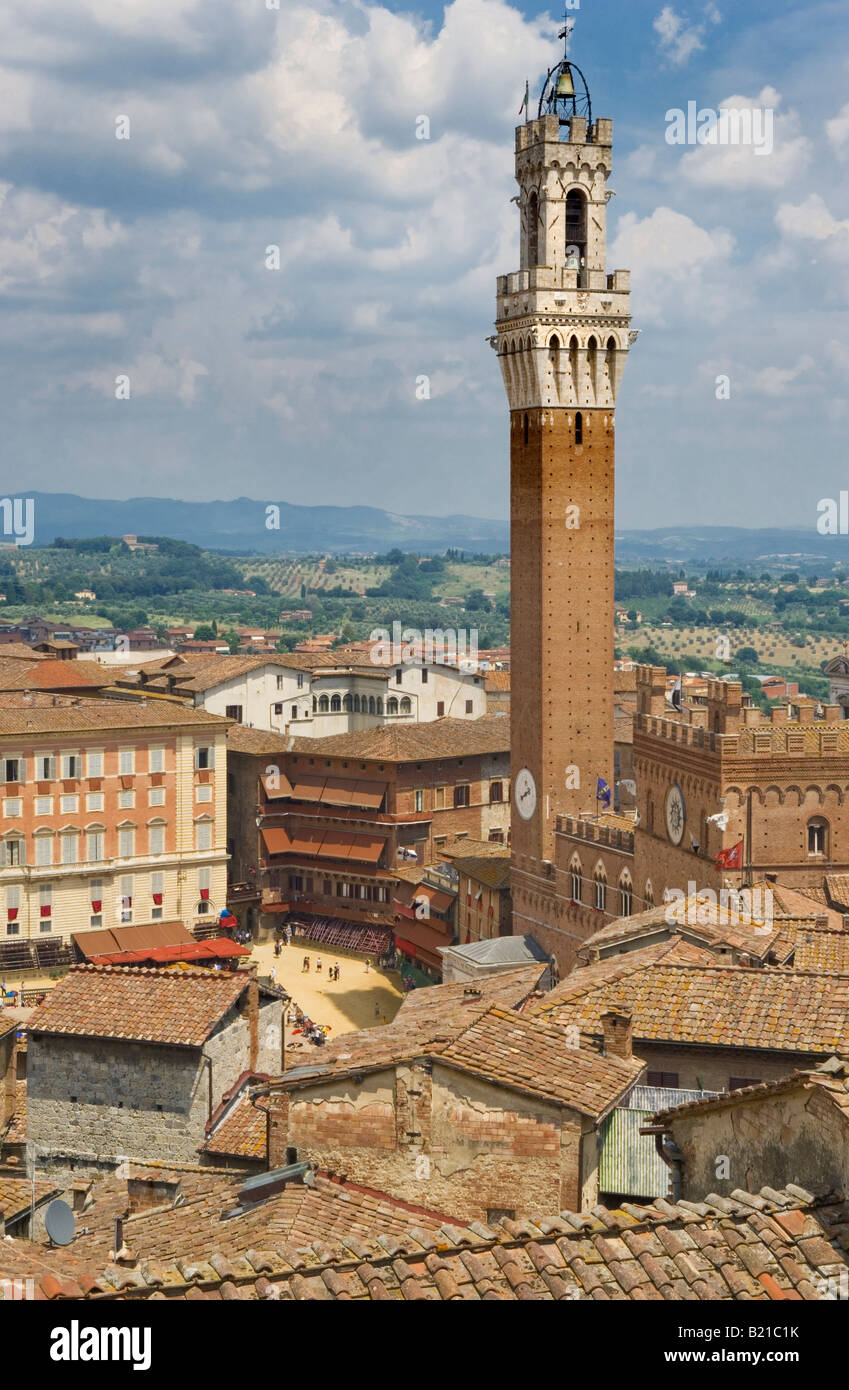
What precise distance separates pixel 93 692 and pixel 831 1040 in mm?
76678

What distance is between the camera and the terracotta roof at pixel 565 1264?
13422 mm

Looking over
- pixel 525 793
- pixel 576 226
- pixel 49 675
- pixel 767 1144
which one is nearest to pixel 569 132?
pixel 576 226

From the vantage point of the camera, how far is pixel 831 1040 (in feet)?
76.6

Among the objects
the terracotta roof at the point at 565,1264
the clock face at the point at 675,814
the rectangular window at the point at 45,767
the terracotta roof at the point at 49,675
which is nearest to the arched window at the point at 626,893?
the clock face at the point at 675,814

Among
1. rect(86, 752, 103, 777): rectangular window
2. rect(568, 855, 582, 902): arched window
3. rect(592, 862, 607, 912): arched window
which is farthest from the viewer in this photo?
rect(86, 752, 103, 777): rectangular window

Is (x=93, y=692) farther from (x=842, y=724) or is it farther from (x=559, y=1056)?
(x=559, y=1056)

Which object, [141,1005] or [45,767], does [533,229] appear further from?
[141,1005]

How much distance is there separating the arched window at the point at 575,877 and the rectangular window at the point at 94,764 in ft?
74.5

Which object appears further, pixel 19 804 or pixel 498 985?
pixel 19 804

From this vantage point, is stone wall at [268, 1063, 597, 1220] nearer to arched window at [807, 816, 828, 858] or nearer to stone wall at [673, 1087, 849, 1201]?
stone wall at [673, 1087, 849, 1201]

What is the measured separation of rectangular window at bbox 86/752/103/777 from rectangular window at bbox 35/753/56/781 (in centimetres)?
162

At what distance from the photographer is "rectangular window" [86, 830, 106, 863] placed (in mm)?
76812

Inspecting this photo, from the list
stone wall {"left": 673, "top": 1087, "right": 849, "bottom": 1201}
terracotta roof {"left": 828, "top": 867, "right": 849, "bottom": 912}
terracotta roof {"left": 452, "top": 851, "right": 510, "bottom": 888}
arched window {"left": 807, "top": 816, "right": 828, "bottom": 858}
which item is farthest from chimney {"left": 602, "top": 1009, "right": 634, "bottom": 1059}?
terracotta roof {"left": 452, "top": 851, "right": 510, "bottom": 888}
